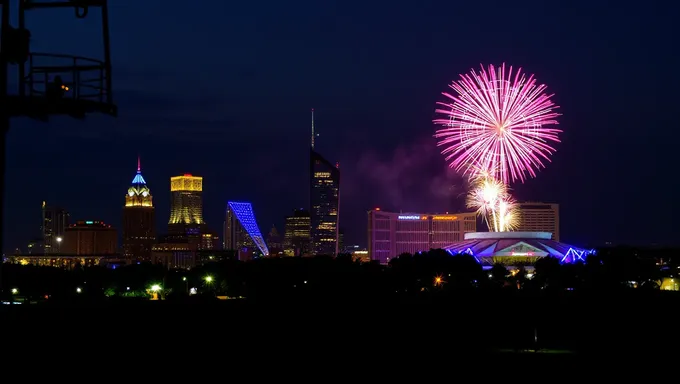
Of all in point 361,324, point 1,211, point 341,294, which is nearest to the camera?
point 1,211

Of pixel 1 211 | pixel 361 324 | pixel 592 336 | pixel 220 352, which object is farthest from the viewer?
pixel 592 336

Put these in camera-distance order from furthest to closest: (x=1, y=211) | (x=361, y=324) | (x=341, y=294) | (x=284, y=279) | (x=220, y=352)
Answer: (x=284, y=279), (x=341, y=294), (x=361, y=324), (x=220, y=352), (x=1, y=211)

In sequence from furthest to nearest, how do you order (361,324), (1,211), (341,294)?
(341,294), (361,324), (1,211)

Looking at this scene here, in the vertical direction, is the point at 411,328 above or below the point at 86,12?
below

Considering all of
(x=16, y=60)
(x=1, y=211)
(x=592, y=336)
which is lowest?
(x=592, y=336)

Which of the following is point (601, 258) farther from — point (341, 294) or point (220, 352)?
point (220, 352)

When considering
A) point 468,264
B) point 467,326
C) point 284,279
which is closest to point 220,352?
point 467,326

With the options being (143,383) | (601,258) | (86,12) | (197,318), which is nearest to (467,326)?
(197,318)

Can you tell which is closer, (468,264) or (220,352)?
(220,352)

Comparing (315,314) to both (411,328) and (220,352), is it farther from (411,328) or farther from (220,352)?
(220,352)
